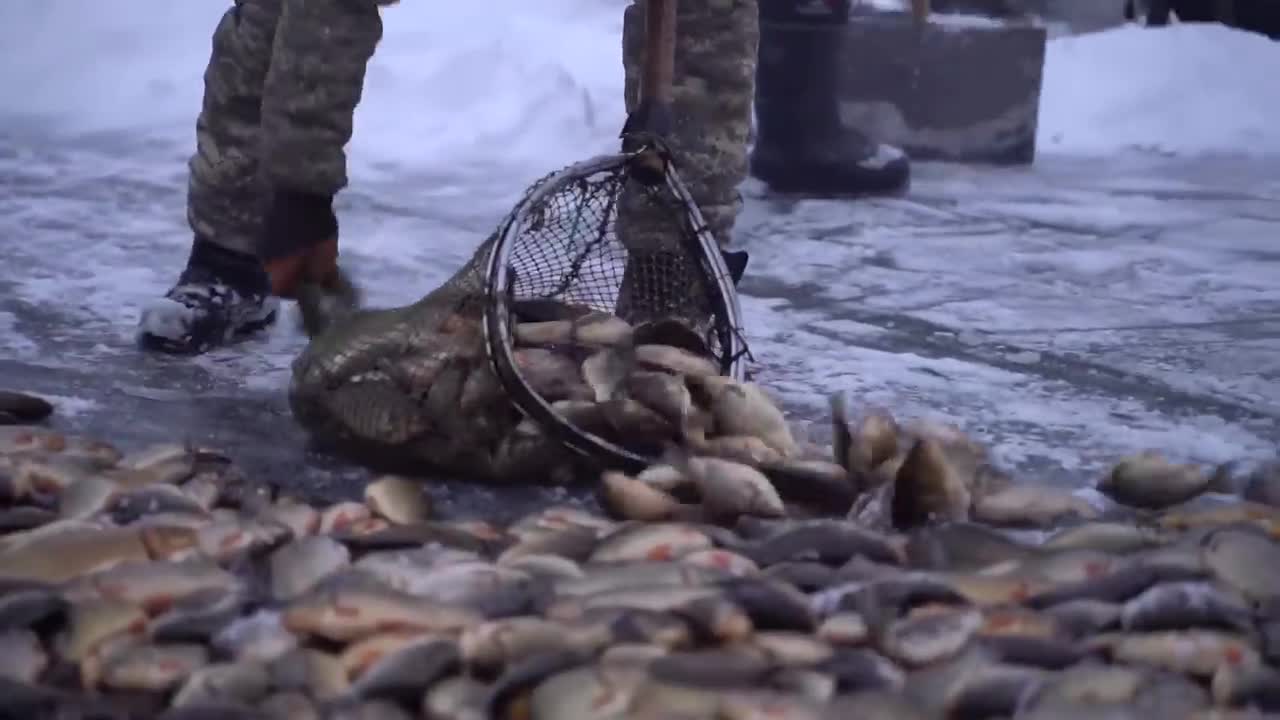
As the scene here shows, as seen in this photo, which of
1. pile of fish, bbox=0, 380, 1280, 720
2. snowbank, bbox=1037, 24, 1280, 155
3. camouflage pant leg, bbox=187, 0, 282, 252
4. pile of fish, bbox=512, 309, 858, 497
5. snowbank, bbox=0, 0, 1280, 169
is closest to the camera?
pile of fish, bbox=0, 380, 1280, 720

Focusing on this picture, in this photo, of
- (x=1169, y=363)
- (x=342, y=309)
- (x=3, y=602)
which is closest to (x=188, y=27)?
(x=342, y=309)

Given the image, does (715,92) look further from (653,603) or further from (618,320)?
(653,603)

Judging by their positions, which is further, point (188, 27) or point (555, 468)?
point (188, 27)

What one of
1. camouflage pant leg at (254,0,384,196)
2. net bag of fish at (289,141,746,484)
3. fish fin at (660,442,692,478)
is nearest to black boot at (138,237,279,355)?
camouflage pant leg at (254,0,384,196)

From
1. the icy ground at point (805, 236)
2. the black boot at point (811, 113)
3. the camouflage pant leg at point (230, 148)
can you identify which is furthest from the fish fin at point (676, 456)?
the black boot at point (811, 113)

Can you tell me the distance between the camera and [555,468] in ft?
5.76

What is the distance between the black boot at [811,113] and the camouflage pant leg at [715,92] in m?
1.69

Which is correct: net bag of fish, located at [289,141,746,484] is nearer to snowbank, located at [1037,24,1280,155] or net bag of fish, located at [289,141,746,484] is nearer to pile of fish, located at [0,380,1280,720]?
pile of fish, located at [0,380,1280,720]

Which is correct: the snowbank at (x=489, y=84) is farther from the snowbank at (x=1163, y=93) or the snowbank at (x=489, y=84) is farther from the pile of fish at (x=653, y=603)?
the pile of fish at (x=653, y=603)

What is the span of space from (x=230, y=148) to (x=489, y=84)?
10.2 feet

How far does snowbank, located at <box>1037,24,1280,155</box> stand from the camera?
5.45m

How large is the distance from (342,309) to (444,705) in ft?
4.14

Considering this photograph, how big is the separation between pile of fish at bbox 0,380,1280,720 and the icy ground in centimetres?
32

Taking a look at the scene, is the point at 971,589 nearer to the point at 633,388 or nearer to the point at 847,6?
the point at 633,388
